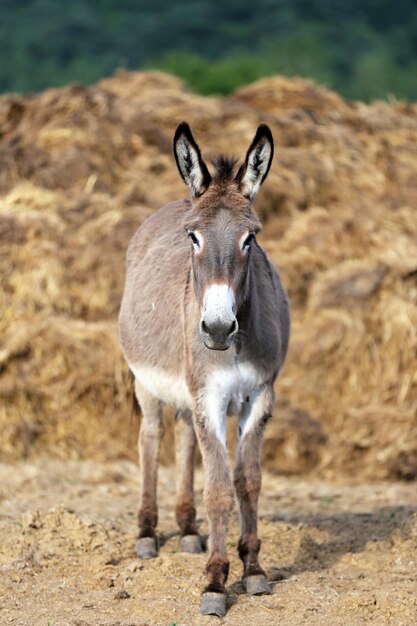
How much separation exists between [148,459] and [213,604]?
1.76 metres

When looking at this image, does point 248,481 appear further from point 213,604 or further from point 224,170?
point 224,170

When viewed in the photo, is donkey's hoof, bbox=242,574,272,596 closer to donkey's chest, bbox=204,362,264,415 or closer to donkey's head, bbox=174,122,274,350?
donkey's chest, bbox=204,362,264,415

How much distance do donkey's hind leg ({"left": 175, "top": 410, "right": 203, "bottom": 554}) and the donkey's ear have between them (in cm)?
186

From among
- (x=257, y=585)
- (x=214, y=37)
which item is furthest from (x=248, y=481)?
(x=214, y=37)

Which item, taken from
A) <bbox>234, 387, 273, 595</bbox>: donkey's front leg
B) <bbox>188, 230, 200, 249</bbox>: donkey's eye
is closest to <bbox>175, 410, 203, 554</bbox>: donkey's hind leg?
<bbox>234, 387, 273, 595</bbox>: donkey's front leg

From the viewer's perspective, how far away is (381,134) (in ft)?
46.4

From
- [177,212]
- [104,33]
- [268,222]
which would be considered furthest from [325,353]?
[104,33]

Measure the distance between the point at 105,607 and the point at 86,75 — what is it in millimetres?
51177

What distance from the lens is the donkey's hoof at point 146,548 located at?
6.41 m

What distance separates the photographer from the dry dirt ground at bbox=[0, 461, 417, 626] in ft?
17.3

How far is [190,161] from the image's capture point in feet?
18.1

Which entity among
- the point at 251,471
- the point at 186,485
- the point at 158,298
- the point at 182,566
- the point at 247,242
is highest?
the point at 247,242

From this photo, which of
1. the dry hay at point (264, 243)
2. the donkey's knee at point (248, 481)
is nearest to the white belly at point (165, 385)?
the donkey's knee at point (248, 481)

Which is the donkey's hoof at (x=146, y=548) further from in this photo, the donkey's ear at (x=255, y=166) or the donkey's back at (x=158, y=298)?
the donkey's ear at (x=255, y=166)
